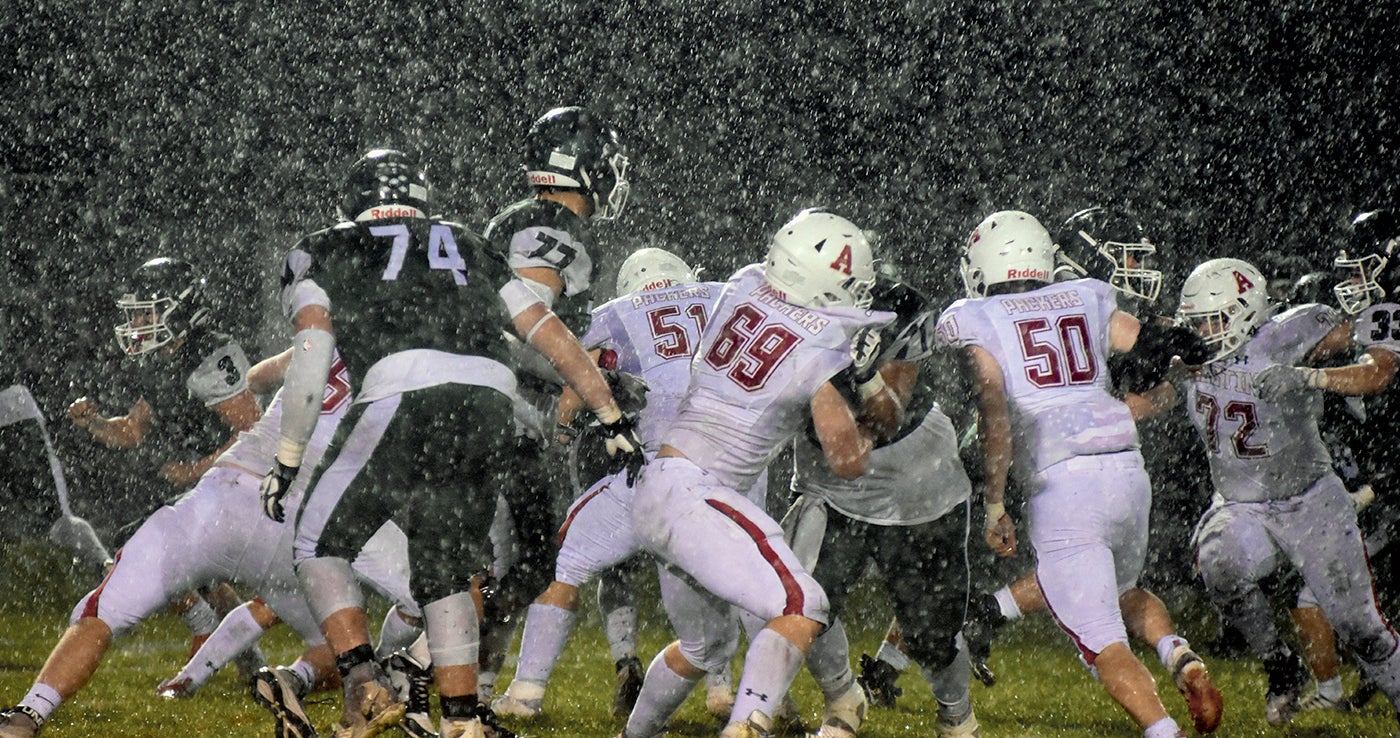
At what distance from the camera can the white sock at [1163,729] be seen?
13.7 feet

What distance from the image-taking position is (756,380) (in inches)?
162

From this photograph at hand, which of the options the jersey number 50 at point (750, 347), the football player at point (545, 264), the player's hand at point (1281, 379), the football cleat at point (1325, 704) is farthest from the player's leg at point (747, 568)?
the football cleat at point (1325, 704)

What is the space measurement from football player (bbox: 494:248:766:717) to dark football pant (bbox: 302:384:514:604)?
31.7 inches

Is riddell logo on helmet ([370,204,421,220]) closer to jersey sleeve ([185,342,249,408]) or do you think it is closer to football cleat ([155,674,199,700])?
jersey sleeve ([185,342,249,408])

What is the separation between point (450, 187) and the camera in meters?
11.7

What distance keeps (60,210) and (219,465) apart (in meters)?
7.35

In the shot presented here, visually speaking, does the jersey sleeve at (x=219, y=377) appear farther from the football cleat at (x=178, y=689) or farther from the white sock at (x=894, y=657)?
the white sock at (x=894, y=657)

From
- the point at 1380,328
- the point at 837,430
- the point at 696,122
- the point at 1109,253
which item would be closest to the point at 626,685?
the point at 837,430

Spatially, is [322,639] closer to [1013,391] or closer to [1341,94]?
[1013,391]

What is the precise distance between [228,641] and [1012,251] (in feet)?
9.88

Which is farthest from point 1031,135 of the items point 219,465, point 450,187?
point 219,465

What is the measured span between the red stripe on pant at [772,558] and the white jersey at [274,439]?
60.6 inches

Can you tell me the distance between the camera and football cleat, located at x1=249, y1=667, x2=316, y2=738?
14.4 feet

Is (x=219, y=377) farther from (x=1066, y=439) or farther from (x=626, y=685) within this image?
(x=1066, y=439)
